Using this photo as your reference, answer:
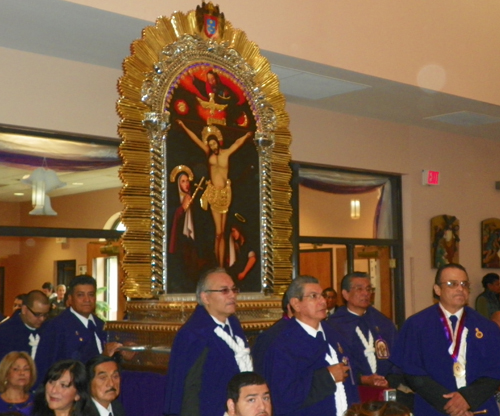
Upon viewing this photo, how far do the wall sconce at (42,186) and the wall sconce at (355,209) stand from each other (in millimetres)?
4114

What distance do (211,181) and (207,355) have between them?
254cm

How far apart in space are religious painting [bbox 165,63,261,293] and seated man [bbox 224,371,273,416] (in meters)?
2.78

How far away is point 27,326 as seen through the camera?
22.0 feet

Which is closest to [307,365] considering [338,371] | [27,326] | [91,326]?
[338,371]

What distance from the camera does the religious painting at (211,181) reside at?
22.2 ft

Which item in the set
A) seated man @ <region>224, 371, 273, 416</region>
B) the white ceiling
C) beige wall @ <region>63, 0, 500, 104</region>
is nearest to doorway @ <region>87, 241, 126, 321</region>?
the white ceiling

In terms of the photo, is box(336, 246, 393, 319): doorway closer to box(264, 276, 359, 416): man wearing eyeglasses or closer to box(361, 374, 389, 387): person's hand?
box(361, 374, 389, 387): person's hand

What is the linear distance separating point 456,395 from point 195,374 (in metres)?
1.67

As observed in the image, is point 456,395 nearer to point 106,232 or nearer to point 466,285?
point 466,285

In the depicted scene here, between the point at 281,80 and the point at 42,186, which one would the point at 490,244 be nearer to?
the point at 281,80

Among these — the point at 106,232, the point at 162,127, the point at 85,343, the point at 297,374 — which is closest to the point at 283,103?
the point at 162,127

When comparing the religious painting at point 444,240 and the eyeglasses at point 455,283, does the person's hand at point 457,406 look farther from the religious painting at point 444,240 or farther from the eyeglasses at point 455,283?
the religious painting at point 444,240

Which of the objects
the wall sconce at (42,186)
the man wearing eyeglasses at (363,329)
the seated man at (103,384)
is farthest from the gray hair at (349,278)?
the wall sconce at (42,186)

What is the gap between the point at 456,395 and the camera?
16.5 feet
